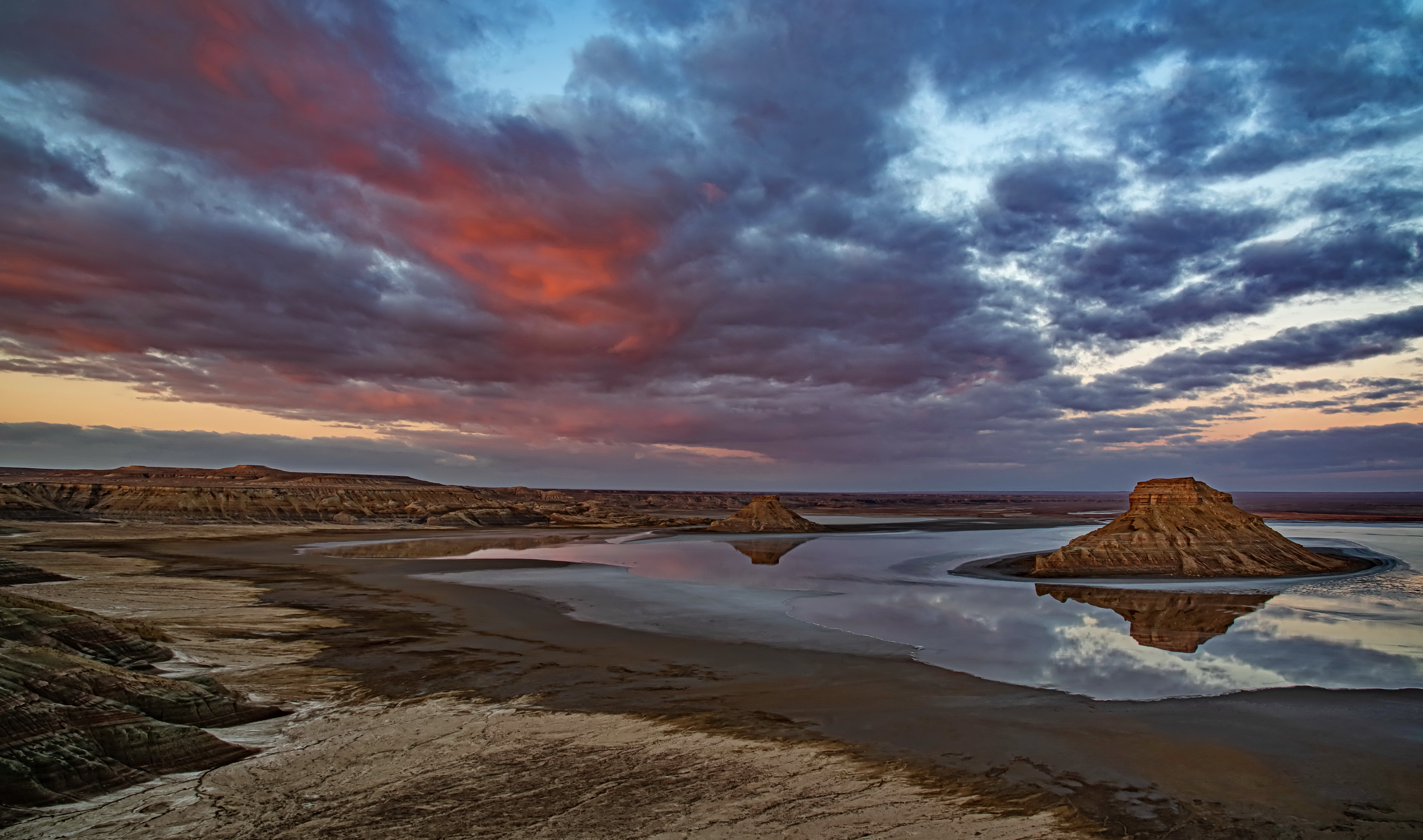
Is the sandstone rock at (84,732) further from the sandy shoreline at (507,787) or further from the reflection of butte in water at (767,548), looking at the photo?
the reflection of butte in water at (767,548)

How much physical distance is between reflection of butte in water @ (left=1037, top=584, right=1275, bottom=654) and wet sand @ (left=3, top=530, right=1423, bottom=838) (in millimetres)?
6195

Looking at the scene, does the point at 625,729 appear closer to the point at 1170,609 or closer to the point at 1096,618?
the point at 1096,618

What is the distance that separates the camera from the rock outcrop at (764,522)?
3314 inches

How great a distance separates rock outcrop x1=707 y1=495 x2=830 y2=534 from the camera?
84188mm

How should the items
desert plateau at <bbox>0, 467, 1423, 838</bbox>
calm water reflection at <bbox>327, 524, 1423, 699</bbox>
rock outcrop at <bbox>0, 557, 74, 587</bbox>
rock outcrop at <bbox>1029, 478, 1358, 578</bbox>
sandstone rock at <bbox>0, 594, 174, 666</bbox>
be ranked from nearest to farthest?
desert plateau at <bbox>0, 467, 1423, 838</bbox> → sandstone rock at <bbox>0, 594, 174, 666</bbox> → calm water reflection at <bbox>327, 524, 1423, 699</bbox> → rock outcrop at <bbox>0, 557, 74, 587</bbox> → rock outcrop at <bbox>1029, 478, 1358, 578</bbox>

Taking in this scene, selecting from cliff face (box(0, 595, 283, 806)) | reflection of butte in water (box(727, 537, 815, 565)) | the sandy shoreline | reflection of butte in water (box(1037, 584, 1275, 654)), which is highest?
cliff face (box(0, 595, 283, 806))

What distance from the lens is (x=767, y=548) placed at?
60031 mm

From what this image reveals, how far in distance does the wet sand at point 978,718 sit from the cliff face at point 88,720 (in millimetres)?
3374

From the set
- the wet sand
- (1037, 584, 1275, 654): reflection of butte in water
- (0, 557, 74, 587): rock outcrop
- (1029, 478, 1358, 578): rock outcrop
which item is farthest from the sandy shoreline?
(1029, 478, 1358, 578): rock outcrop

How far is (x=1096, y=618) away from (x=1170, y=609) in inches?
162

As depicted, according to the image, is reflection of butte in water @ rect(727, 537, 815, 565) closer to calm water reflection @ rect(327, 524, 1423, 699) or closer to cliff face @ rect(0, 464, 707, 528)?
calm water reflection @ rect(327, 524, 1423, 699)

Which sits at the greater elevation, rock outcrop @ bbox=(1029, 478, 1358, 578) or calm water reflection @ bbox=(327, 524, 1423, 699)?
rock outcrop @ bbox=(1029, 478, 1358, 578)

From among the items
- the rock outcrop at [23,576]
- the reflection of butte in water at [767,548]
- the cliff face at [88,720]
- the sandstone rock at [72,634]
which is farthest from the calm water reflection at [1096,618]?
the rock outcrop at [23,576]

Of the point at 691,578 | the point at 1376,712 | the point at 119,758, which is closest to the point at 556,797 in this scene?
the point at 119,758
